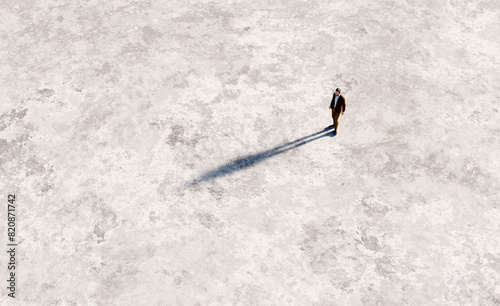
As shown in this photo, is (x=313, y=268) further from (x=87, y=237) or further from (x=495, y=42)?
(x=495, y=42)

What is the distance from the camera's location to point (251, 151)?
24.3 feet

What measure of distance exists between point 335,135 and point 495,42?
452 cm

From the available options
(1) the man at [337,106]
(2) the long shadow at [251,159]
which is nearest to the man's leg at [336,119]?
(1) the man at [337,106]

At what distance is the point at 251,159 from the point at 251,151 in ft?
0.58

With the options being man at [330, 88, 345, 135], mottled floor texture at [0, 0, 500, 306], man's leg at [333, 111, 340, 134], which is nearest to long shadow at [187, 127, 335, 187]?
mottled floor texture at [0, 0, 500, 306]

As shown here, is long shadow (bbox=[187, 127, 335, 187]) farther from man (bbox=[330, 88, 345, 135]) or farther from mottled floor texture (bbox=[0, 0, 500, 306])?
man (bbox=[330, 88, 345, 135])

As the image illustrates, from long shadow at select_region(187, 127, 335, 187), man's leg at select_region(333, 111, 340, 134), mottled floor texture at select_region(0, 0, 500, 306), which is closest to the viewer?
mottled floor texture at select_region(0, 0, 500, 306)

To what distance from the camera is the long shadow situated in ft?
23.2

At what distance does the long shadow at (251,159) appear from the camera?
708 centimetres

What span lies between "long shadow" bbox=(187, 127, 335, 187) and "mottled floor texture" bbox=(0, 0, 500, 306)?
0.03 meters

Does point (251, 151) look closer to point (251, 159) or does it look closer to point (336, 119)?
point (251, 159)

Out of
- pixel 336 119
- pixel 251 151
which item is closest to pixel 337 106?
pixel 336 119

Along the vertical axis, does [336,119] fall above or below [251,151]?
above

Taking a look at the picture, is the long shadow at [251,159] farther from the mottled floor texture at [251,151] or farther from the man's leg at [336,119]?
the man's leg at [336,119]
